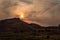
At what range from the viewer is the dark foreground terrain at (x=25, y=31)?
1232 inches

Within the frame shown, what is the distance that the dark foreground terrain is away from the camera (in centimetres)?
3128

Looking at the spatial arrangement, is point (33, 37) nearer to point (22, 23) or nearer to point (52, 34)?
point (52, 34)

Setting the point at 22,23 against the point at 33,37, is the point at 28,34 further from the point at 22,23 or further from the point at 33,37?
the point at 22,23

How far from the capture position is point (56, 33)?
33688 millimetres

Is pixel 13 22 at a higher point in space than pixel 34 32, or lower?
higher

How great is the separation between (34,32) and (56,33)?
454 cm

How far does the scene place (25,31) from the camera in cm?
3497

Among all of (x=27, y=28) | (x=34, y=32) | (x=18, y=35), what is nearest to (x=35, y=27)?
(x=27, y=28)

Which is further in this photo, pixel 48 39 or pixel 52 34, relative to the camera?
pixel 52 34

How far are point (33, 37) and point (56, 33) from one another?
5.14 metres

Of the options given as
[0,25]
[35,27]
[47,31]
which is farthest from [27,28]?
[0,25]

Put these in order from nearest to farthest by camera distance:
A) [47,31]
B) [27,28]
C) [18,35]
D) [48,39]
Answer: [48,39]
[18,35]
[47,31]
[27,28]

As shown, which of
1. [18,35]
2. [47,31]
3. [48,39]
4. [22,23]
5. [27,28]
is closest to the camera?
[48,39]

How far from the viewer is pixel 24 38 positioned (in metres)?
31.0
